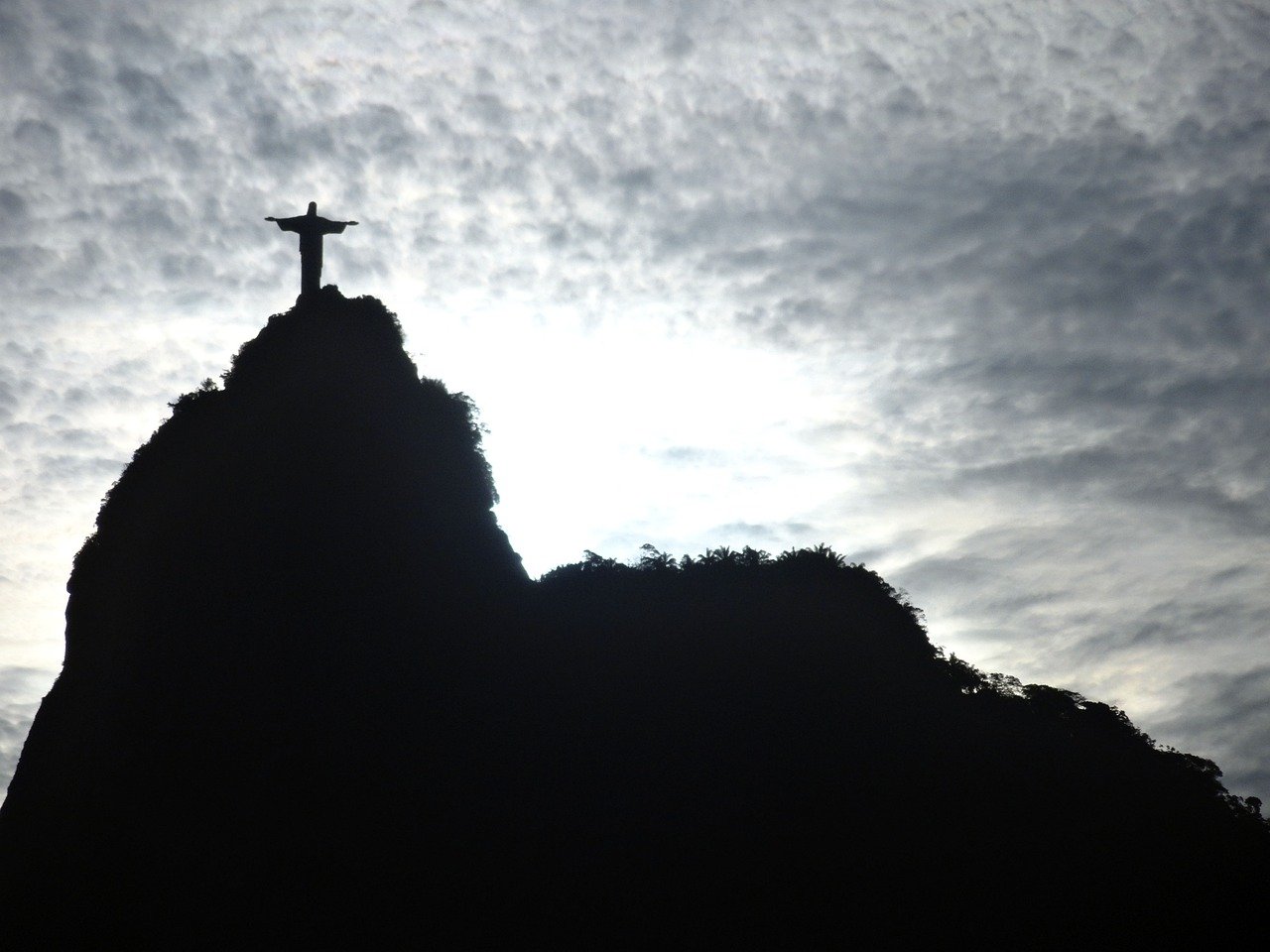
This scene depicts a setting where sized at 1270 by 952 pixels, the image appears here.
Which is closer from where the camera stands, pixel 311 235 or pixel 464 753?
pixel 464 753

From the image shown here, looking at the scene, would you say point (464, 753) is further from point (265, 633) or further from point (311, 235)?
point (311, 235)

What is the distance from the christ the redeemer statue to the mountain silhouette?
0.66 meters

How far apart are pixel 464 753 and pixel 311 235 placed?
17157 millimetres

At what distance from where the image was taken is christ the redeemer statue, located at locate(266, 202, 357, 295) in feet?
108

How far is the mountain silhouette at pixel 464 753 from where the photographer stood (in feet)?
87.4

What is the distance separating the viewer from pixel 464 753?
29219 millimetres

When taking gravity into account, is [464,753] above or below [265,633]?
below

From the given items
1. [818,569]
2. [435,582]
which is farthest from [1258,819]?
[435,582]

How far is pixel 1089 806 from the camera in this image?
3152cm

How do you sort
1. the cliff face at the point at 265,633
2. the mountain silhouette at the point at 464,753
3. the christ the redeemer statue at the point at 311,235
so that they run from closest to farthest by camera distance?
the mountain silhouette at the point at 464,753 < the cliff face at the point at 265,633 < the christ the redeemer statue at the point at 311,235

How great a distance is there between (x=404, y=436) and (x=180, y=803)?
12.5 metres

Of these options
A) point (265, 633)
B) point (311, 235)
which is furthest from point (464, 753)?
point (311, 235)

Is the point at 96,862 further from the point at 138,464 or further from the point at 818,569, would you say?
the point at 818,569

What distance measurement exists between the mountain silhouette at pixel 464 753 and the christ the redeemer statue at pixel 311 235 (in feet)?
2.16
